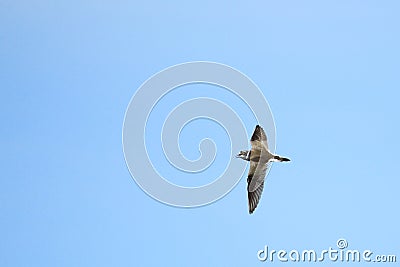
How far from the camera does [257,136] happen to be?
18500mm

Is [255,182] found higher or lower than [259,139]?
lower

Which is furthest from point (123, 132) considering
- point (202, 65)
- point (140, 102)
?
point (202, 65)

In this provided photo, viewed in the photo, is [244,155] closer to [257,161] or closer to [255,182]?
[257,161]

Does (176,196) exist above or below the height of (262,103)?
below

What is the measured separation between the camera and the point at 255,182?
18766 millimetres

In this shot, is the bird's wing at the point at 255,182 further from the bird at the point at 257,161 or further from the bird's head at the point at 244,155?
the bird's head at the point at 244,155

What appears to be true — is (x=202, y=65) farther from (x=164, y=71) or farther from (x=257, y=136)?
(x=257, y=136)

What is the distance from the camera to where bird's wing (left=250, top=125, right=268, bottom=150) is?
18484 mm

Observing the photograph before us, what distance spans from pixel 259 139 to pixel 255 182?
84cm

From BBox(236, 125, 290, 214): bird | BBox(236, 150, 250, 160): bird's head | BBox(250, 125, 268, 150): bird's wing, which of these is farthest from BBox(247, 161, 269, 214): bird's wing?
BBox(250, 125, 268, 150): bird's wing

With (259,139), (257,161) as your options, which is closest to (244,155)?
(257,161)

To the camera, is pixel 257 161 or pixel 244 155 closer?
pixel 257 161

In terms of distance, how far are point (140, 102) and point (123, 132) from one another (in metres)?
0.68

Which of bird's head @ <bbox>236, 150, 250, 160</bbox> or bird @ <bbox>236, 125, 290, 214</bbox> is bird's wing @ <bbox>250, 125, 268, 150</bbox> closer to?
bird @ <bbox>236, 125, 290, 214</bbox>
